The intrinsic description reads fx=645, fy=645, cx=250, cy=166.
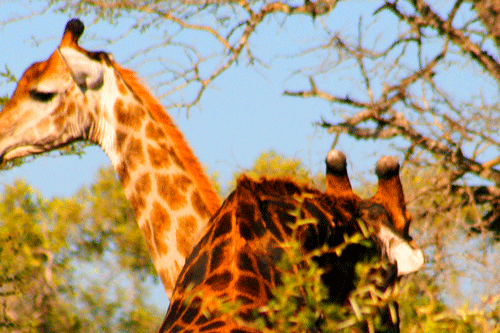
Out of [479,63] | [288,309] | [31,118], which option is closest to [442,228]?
[479,63]

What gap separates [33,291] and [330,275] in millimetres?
7757

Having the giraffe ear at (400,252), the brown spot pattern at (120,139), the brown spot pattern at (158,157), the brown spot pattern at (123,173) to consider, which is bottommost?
the giraffe ear at (400,252)

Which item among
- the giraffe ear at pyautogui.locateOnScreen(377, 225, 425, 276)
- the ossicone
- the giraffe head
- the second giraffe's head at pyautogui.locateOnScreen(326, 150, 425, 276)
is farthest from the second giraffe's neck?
the giraffe ear at pyautogui.locateOnScreen(377, 225, 425, 276)

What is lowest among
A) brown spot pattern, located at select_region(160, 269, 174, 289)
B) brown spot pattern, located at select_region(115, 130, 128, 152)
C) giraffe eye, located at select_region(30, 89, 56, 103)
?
brown spot pattern, located at select_region(160, 269, 174, 289)

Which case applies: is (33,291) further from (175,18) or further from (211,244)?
(211,244)

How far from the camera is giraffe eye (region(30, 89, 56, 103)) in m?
4.70

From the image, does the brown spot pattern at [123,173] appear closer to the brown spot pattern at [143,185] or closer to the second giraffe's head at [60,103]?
the brown spot pattern at [143,185]

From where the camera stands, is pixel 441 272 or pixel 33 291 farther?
pixel 33 291

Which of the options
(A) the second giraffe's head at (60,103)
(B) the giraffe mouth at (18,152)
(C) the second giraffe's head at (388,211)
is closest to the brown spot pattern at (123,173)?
(A) the second giraffe's head at (60,103)

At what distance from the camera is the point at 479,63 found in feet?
25.1

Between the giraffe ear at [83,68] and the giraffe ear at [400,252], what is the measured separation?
2253 mm

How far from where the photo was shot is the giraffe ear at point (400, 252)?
3.77 m

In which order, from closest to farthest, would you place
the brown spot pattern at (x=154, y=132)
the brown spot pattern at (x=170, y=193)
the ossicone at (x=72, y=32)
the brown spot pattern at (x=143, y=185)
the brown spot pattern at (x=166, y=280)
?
the brown spot pattern at (x=166, y=280) → the brown spot pattern at (x=170, y=193) → the brown spot pattern at (x=143, y=185) → the brown spot pattern at (x=154, y=132) → the ossicone at (x=72, y=32)

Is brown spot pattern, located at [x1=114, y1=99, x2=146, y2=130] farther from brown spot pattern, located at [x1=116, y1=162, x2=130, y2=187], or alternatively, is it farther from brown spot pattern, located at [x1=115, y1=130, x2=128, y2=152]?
brown spot pattern, located at [x1=116, y1=162, x2=130, y2=187]
